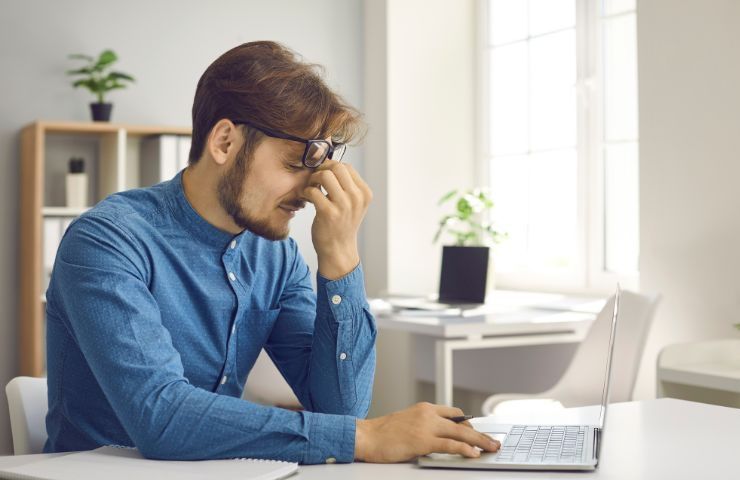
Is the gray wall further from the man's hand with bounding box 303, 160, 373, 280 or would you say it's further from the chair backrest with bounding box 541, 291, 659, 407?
the man's hand with bounding box 303, 160, 373, 280

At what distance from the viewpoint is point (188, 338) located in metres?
1.49

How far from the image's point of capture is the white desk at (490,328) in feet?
10.4

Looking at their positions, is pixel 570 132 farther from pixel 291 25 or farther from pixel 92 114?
pixel 92 114

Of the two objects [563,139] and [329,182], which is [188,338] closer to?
[329,182]

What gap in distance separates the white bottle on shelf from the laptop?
2.95 metres

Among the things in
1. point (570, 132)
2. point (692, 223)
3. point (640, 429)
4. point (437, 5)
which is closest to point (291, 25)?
point (437, 5)

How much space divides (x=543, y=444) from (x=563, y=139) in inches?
121

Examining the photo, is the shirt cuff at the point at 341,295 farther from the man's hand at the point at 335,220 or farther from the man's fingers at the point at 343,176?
the man's fingers at the point at 343,176

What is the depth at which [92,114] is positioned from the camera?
4016 mm

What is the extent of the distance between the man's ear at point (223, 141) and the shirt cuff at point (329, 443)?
1.64 feet

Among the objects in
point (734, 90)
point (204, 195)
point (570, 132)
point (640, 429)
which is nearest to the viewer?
point (640, 429)

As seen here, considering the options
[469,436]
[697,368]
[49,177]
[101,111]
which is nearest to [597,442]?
[469,436]

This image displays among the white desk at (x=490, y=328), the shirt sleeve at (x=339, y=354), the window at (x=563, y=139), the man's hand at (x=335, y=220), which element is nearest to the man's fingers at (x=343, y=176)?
the man's hand at (x=335, y=220)

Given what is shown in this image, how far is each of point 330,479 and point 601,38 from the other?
321 cm
